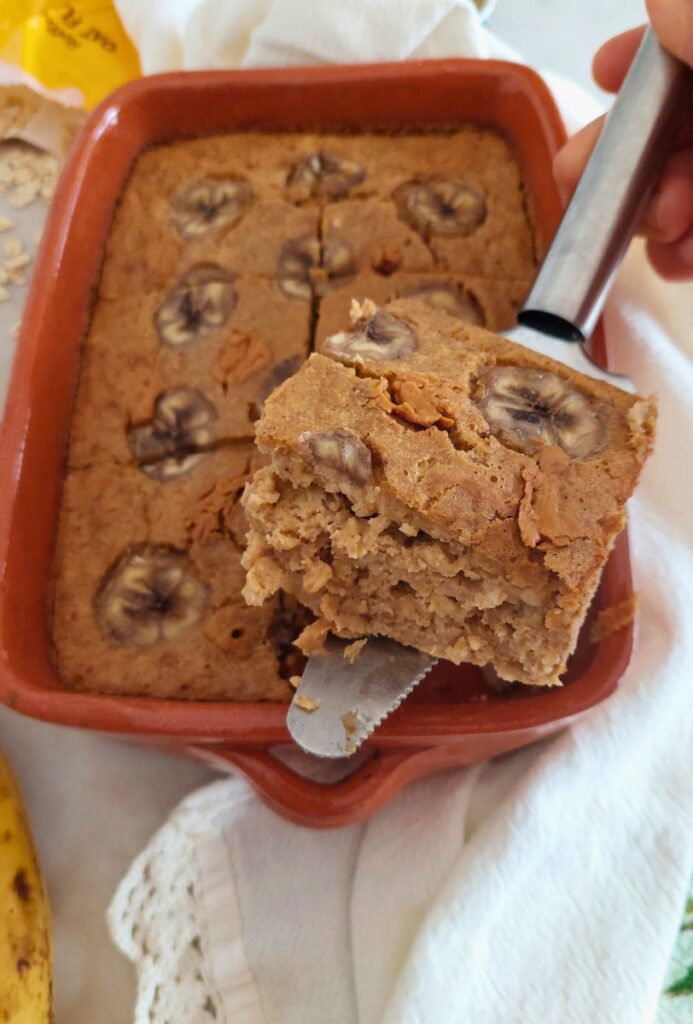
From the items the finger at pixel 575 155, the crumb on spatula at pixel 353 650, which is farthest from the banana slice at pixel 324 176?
the crumb on spatula at pixel 353 650

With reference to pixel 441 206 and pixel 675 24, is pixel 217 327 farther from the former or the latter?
pixel 675 24

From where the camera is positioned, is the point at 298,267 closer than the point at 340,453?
No

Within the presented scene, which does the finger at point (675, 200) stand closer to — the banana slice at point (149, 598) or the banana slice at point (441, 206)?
the banana slice at point (441, 206)

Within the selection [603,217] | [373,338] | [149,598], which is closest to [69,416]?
[149,598]

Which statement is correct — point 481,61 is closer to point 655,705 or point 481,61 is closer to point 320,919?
point 655,705

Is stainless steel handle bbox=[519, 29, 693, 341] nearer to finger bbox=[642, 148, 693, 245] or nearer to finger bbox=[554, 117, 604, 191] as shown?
finger bbox=[554, 117, 604, 191]

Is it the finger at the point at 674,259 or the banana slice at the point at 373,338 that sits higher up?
the finger at the point at 674,259
